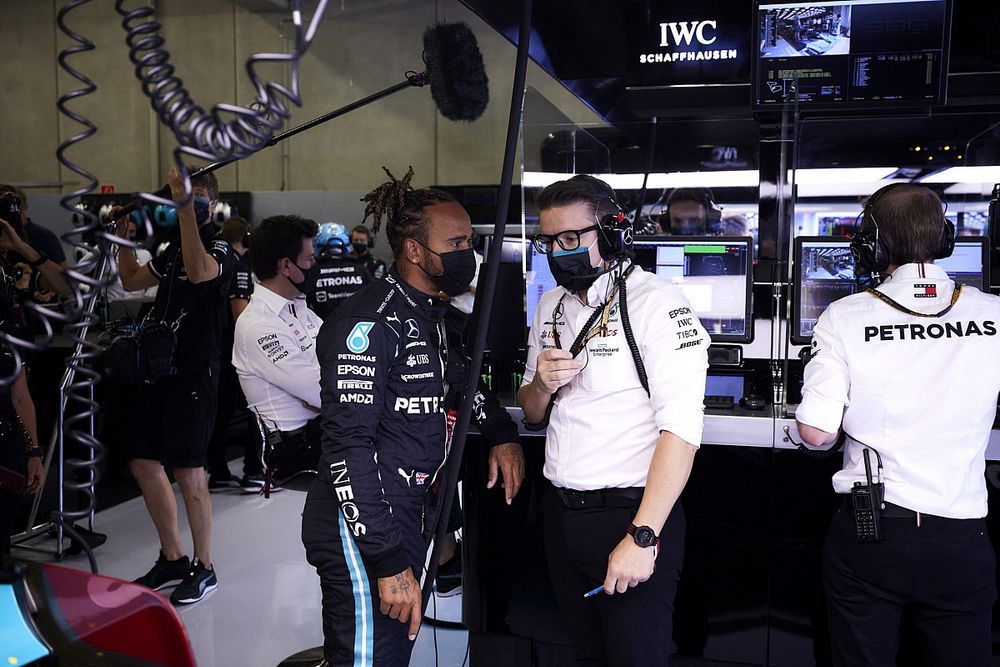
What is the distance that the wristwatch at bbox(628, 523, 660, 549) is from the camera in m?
1.79

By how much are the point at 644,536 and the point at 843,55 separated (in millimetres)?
2189

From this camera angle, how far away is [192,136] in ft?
2.64

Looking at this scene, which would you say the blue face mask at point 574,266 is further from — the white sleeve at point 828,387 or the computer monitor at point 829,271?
the computer monitor at point 829,271

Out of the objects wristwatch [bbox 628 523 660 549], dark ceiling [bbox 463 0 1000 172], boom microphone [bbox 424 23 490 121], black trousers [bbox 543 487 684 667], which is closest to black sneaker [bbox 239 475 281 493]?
dark ceiling [bbox 463 0 1000 172]

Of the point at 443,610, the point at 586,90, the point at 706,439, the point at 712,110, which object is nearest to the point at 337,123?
the point at 586,90

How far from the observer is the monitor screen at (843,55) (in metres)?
3.16

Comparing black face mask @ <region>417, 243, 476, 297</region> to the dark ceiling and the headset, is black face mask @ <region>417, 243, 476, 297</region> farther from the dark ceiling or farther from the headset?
the dark ceiling

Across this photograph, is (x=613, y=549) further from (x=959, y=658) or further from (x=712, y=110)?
(x=712, y=110)

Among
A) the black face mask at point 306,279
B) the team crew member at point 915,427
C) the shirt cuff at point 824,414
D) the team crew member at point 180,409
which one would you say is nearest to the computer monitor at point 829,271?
the team crew member at point 915,427

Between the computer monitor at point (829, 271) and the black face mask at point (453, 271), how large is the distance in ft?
4.39

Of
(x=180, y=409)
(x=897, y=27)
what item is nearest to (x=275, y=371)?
(x=180, y=409)

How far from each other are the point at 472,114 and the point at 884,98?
151 centimetres

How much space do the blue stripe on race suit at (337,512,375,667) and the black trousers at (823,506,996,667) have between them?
1.06m

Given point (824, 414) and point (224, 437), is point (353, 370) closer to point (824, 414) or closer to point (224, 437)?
point (824, 414)
